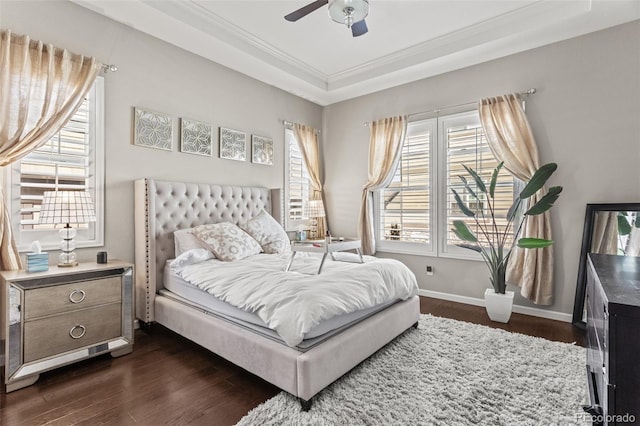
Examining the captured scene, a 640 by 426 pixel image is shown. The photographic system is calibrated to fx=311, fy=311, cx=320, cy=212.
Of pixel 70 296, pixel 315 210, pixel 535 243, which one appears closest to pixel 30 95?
pixel 70 296

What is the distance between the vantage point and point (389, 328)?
101 inches

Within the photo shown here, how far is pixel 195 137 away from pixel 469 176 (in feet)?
11.2

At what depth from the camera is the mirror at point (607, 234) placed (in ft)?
9.54

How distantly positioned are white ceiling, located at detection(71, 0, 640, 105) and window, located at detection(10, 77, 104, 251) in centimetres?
101

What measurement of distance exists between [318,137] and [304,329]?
4050 mm

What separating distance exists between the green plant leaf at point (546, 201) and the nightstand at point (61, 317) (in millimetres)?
3827

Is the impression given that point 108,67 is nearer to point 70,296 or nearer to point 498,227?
point 70,296

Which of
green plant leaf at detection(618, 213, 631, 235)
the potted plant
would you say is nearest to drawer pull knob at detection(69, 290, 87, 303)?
the potted plant

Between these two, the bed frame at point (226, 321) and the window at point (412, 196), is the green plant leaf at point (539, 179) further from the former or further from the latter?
the bed frame at point (226, 321)

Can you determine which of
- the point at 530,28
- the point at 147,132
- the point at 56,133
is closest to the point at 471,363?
the point at 530,28

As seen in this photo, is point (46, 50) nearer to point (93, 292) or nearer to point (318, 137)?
point (93, 292)

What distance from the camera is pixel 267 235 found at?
12.1 ft

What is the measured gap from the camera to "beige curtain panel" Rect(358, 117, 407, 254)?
176 inches

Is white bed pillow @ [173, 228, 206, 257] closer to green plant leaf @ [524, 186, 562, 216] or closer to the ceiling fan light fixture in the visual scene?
the ceiling fan light fixture
